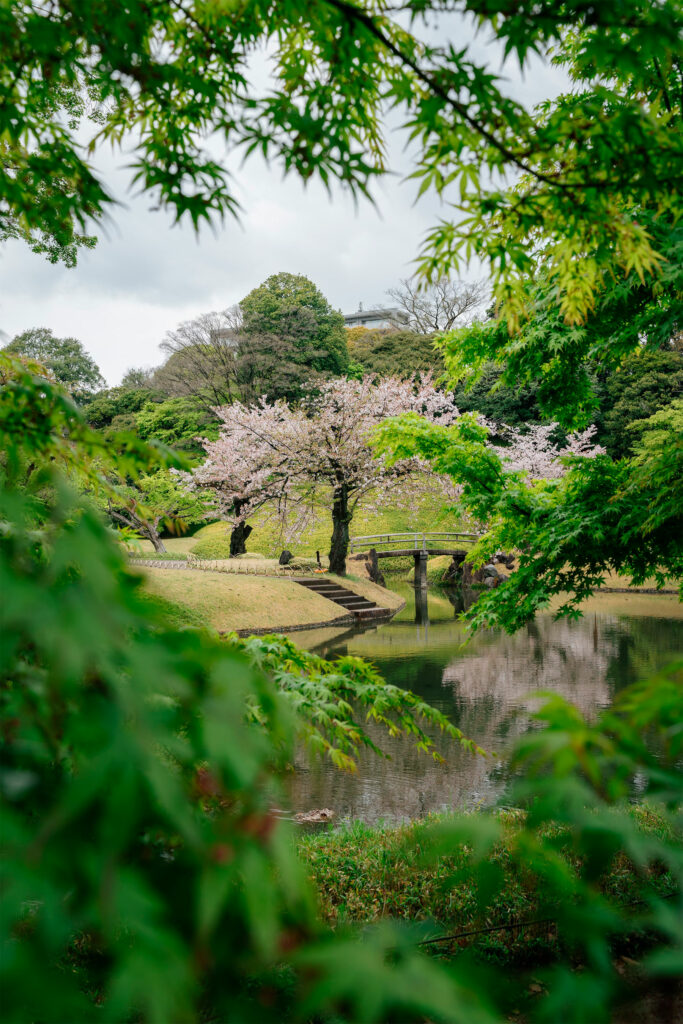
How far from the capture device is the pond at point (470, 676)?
19.5ft

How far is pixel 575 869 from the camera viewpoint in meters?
3.68

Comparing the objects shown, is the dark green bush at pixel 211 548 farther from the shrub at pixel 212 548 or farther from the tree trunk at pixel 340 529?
the tree trunk at pixel 340 529

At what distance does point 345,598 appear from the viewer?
17734mm

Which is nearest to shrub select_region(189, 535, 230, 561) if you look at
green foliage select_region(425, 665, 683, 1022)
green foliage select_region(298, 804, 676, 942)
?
green foliage select_region(298, 804, 676, 942)

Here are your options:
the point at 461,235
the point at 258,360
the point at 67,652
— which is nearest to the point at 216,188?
the point at 461,235

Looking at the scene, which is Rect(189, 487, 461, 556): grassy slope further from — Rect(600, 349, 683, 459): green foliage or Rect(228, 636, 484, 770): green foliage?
Rect(228, 636, 484, 770): green foliage

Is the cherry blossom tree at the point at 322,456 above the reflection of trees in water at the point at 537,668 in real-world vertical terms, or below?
above

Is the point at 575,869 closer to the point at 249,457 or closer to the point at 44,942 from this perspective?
the point at 44,942

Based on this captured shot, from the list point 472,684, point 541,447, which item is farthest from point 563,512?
point 541,447

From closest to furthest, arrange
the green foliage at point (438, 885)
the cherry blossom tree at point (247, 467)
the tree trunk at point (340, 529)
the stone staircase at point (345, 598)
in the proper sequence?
the green foliage at point (438, 885)
the stone staircase at point (345, 598)
the tree trunk at point (340, 529)
the cherry blossom tree at point (247, 467)

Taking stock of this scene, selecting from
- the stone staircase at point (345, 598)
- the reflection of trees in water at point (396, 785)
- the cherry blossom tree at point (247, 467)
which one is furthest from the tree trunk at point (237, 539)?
the reflection of trees in water at point (396, 785)

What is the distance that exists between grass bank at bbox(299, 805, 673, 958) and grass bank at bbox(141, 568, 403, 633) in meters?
8.53

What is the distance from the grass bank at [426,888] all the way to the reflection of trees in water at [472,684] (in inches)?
38.0

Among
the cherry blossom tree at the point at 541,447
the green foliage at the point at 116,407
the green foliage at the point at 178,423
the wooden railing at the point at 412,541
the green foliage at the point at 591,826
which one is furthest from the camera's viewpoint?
the green foliage at the point at 116,407
